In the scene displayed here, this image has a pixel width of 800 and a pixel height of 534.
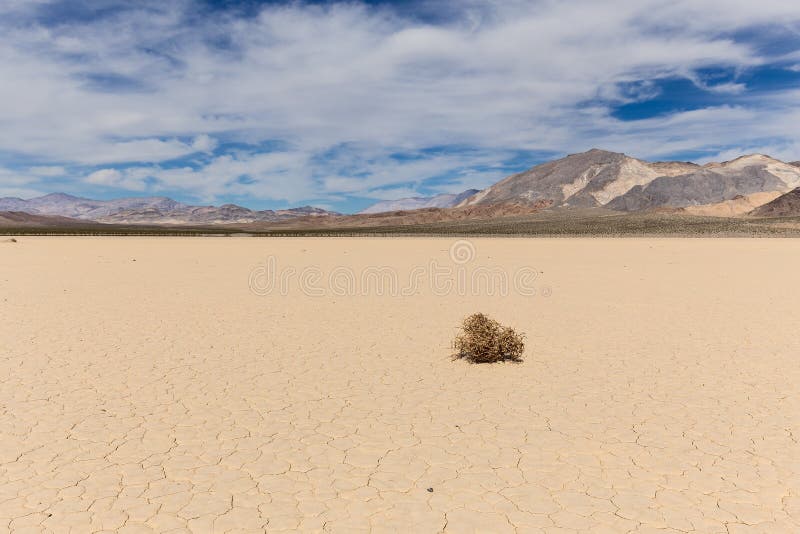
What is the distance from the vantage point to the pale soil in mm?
4301

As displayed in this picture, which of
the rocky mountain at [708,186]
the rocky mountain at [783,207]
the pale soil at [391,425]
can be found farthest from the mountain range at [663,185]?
the pale soil at [391,425]

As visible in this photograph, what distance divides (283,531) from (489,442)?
2.51 m

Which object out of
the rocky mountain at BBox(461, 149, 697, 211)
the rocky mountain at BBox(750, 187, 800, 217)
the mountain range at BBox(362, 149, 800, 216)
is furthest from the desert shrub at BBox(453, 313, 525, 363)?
the rocky mountain at BBox(461, 149, 697, 211)

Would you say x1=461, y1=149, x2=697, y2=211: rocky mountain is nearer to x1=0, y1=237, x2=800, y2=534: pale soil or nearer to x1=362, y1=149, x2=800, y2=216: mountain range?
x1=362, y1=149, x2=800, y2=216: mountain range

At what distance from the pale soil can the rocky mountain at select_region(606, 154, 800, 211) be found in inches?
6228

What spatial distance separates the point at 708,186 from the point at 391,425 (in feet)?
598

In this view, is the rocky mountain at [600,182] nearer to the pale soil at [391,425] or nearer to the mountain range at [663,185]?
the mountain range at [663,185]

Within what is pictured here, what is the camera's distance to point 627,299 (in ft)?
52.0

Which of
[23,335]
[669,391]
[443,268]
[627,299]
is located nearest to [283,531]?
[669,391]

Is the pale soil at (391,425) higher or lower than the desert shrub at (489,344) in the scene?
lower

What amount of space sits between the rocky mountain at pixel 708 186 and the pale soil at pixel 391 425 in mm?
158184

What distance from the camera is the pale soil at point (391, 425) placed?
14.1ft

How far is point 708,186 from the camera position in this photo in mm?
157750

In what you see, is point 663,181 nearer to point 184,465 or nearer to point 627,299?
point 627,299
